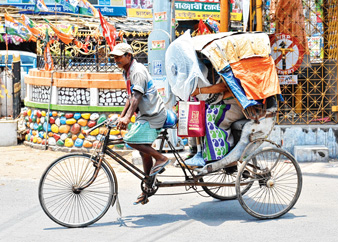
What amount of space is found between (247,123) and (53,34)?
5789 millimetres

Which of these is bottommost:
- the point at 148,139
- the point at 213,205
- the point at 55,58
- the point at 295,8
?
the point at 213,205

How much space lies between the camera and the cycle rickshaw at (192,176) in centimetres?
496

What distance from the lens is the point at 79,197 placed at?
522cm

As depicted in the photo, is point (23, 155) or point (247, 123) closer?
point (247, 123)

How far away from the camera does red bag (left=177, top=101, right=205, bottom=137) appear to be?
521 cm

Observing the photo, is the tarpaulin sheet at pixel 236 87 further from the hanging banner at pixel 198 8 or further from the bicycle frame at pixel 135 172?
the hanging banner at pixel 198 8

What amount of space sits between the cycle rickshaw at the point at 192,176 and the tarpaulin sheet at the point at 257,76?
7.2 inches

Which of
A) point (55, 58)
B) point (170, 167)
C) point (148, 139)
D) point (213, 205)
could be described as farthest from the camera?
point (55, 58)

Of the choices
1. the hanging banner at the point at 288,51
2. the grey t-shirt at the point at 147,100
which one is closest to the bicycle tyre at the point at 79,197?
the grey t-shirt at the point at 147,100

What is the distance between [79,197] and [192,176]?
3.83 feet

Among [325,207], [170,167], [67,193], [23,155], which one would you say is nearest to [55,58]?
[23,155]

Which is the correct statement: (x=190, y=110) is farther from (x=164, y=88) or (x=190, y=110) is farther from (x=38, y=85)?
(x=38, y=85)

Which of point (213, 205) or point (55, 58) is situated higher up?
point (55, 58)

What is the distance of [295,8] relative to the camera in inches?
318
